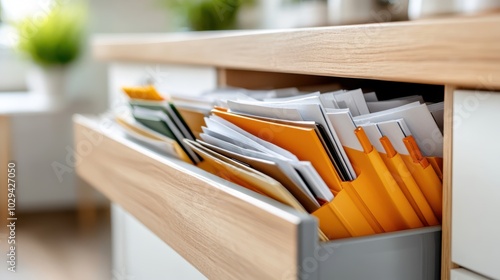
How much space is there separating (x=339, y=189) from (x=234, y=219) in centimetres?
11

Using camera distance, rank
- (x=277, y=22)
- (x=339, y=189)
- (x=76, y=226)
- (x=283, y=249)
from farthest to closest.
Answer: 1. (x=76, y=226)
2. (x=277, y=22)
3. (x=339, y=189)
4. (x=283, y=249)

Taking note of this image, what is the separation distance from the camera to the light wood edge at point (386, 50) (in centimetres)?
50

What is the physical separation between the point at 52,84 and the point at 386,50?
212 cm

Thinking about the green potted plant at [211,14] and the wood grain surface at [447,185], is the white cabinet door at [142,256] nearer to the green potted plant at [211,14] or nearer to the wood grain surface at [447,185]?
the wood grain surface at [447,185]

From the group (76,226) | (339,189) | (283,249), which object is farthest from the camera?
(76,226)

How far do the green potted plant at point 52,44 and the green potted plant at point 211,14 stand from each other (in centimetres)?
99

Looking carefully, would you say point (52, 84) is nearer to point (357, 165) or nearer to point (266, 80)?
point (266, 80)

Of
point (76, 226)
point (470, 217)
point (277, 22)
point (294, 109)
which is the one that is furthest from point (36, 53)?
point (470, 217)

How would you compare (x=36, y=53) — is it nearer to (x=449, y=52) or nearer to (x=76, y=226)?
(x=76, y=226)

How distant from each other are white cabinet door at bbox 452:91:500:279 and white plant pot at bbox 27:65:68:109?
84.9 inches

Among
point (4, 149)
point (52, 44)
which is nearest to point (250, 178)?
point (4, 149)

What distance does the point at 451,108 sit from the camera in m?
0.56

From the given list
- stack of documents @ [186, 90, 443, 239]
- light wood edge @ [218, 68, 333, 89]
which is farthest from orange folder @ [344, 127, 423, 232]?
light wood edge @ [218, 68, 333, 89]

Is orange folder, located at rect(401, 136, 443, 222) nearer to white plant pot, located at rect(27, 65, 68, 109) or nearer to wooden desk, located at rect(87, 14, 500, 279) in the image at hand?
wooden desk, located at rect(87, 14, 500, 279)
